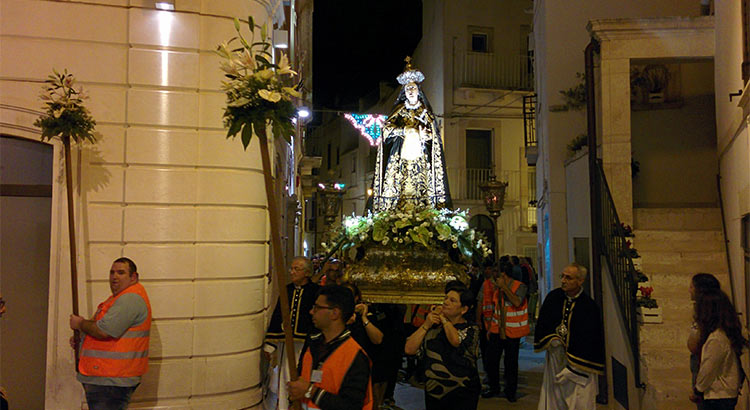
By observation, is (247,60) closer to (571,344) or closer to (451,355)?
(451,355)

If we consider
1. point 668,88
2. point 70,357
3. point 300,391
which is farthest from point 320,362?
point 668,88

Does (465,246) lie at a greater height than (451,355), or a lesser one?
greater

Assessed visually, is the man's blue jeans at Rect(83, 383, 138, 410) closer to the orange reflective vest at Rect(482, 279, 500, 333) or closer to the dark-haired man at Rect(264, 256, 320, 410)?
the dark-haired man at Rect(264, 256, 320, 410)

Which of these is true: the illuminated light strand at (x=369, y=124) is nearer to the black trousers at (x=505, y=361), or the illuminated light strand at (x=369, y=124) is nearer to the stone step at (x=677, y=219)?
the stone step at (x=677, y=219)

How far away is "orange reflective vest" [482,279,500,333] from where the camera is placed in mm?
8828

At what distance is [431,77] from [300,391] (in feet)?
75.6

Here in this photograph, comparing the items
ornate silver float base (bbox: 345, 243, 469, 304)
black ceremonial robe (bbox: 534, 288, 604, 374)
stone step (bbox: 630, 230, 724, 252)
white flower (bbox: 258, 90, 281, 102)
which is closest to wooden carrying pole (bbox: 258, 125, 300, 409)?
white flower (bbox: 258, 90, 281, 102)

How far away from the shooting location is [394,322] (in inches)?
314

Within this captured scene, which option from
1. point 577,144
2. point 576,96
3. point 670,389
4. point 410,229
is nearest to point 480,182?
point 576,96

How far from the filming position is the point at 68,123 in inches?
230

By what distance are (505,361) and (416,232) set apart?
91.9 inches

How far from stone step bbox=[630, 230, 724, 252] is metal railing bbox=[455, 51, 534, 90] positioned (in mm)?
15119

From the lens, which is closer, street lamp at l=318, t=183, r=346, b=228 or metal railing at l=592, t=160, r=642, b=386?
metal railing at l=592, t=160, r=642, b=386

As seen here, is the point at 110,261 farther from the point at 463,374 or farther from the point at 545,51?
the point at 545,51
